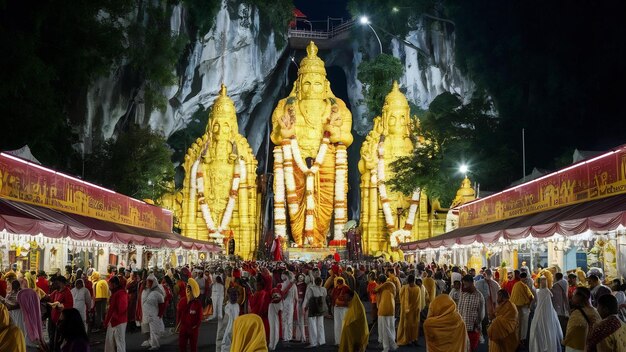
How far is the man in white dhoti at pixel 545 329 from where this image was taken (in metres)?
11.1

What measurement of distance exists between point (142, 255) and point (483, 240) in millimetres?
14073

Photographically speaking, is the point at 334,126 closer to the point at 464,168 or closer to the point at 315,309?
the point at 464,168

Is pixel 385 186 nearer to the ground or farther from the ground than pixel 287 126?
nearer to the ground

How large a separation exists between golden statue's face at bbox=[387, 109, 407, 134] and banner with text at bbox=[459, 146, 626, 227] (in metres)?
21.6

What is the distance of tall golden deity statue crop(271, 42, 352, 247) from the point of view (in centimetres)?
5034

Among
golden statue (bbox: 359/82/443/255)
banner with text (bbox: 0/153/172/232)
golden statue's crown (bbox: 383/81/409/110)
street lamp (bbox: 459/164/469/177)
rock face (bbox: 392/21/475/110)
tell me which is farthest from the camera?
golden statue's crown (bbox: 383/81/409/110)

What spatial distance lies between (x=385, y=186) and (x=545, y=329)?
36.5m

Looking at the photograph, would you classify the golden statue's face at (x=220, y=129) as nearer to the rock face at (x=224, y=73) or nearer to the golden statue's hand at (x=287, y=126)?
the rock face at (x=224, y=73)

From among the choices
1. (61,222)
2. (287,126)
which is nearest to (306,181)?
(287,126)

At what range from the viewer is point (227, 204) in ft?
167

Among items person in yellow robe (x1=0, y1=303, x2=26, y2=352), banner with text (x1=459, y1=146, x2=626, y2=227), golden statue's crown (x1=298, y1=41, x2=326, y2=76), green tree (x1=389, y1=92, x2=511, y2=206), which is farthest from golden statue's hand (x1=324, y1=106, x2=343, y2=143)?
person in yellow robe (x1=0, y1=303, x2=26, y2=352)

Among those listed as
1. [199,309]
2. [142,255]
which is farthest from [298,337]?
[142,255]

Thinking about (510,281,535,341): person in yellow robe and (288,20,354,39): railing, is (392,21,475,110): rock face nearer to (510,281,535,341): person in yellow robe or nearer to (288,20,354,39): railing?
(288,20,354,39): railing

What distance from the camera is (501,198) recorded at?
24953 mm
